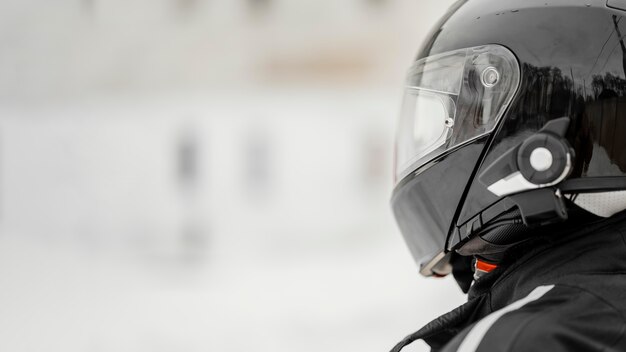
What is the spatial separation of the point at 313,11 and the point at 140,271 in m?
1.18

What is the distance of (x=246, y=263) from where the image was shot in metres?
2.90

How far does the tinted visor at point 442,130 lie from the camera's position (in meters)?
1.16

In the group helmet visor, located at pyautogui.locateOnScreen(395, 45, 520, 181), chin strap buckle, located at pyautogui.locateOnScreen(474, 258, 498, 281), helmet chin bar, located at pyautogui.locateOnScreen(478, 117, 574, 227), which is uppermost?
helmet visor, located at pyautogui.locateOnScreen(395, 45, 520, 181)

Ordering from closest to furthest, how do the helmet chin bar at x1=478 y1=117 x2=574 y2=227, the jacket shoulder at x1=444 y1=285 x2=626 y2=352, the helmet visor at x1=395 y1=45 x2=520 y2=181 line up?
the jacket shoulder at x1=444 y1=285 x2=626 y2=352, the helmet chin bar at x1=478 y1=117 x2=574 y2=227, the helmet visor at x1=395 y1=45 x2=520 y2=181

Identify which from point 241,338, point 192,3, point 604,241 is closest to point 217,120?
point 192,3

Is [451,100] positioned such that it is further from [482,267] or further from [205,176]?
[205,176]

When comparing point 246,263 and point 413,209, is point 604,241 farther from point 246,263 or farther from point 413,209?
point 246,263

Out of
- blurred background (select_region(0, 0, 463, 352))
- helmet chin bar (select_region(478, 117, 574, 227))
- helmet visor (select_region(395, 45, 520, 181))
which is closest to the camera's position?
helmet chin bar (select_region(478, 117, 574, 227))

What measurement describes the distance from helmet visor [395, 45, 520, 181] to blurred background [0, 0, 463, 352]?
1285 mm

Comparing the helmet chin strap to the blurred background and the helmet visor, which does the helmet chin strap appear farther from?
the blurred background

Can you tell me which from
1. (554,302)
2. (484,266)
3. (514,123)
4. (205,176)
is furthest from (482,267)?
(205,176)

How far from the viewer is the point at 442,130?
1.23m

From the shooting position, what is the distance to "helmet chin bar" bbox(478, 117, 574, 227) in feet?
3.41

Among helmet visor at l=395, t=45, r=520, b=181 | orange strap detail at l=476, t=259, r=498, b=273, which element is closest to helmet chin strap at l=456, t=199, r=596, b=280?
orange strap detail at l=476, t=259, r=498, b=273
